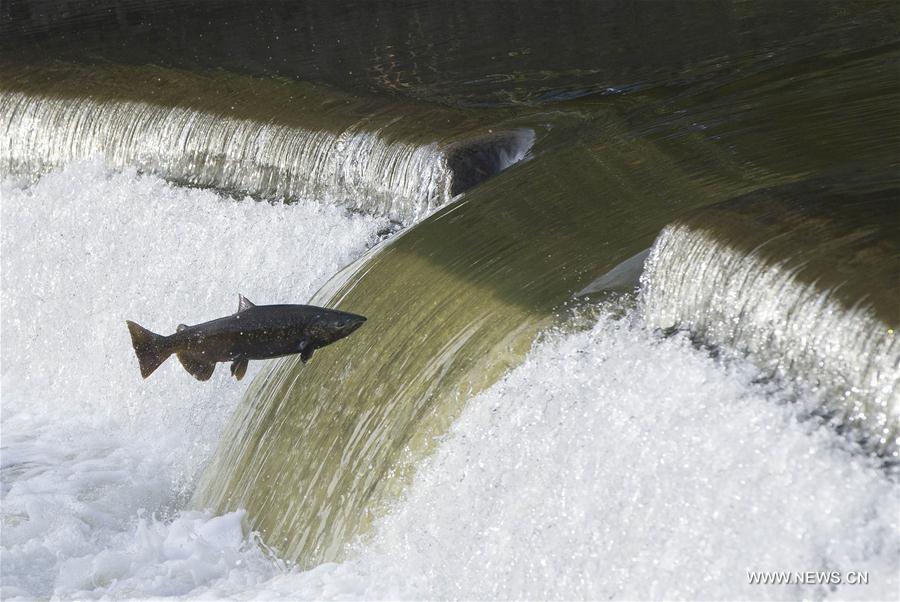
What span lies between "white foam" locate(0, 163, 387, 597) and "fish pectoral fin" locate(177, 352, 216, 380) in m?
1.10

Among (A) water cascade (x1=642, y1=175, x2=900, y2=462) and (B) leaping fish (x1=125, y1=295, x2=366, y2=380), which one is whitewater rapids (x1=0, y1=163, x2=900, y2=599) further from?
(B) leaping fish (x1=125, y1=295, x2=366, y2=380)

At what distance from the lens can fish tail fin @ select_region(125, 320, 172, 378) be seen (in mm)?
3387

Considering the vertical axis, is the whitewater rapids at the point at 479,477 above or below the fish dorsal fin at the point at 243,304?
below

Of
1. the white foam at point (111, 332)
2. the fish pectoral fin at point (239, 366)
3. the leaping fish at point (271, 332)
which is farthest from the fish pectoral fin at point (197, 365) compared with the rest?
the white foam at point (111, 332)

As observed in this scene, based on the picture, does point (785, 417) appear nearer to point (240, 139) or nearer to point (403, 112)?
point (403, 112)

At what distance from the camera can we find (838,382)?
112 inches

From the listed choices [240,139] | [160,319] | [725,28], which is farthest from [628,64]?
[160,319]

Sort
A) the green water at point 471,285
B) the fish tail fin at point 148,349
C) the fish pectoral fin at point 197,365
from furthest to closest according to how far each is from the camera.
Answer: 1. the green water at point 471,285
2. the fish tail fin at point 148,349
3. the fish pectoral fin at point 197,365

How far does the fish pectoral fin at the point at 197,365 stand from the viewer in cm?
321

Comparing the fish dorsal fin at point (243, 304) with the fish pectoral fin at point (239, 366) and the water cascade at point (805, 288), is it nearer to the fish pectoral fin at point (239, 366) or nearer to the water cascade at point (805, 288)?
the fish pectoral fin at point (239, 366)

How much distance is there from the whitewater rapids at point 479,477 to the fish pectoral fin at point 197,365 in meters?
0.73

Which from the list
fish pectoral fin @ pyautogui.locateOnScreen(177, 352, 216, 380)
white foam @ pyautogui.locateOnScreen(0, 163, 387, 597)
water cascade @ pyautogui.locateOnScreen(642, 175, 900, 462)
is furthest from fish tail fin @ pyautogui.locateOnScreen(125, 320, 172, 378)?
water cascade @ pyautogui.locateOnScreen(642, 175, 900, 462)

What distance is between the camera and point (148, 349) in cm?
343

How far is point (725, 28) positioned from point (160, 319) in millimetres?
3316
